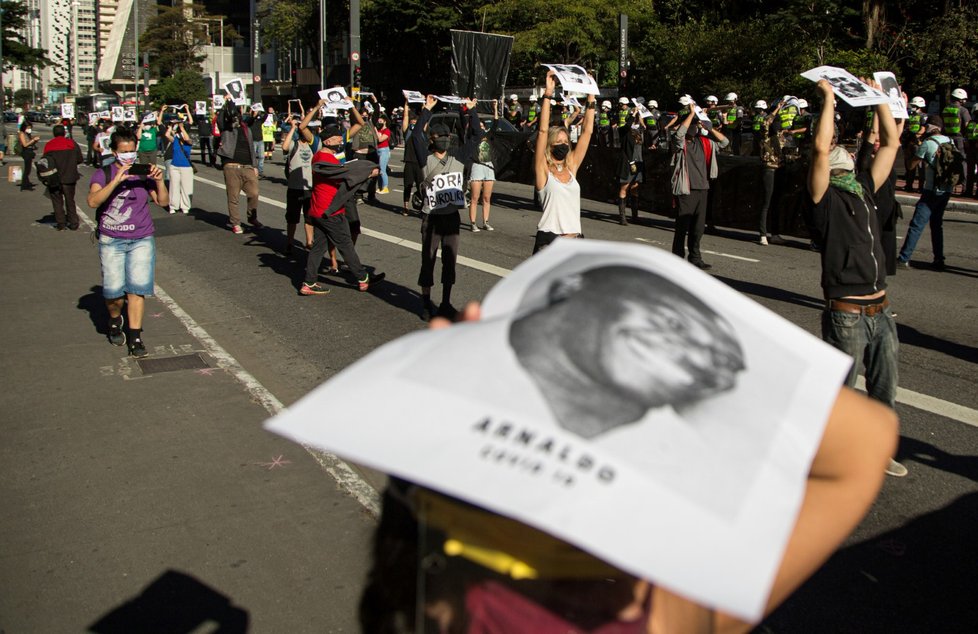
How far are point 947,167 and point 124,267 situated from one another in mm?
Answer: 9858

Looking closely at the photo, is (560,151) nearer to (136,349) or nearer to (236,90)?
(136,349)

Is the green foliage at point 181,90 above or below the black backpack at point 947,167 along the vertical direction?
above

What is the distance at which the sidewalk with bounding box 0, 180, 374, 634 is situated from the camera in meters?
4.09

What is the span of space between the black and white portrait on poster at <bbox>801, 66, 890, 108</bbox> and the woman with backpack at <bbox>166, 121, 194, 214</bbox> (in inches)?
594

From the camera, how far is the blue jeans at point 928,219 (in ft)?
40.2

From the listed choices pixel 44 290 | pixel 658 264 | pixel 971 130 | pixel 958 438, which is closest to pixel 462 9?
pixel 971 130

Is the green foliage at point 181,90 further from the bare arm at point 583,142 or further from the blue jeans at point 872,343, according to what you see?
the blue jeans at point 872,343

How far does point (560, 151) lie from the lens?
27.3ft

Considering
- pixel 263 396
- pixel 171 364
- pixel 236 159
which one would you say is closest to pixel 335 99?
pixel 236 159

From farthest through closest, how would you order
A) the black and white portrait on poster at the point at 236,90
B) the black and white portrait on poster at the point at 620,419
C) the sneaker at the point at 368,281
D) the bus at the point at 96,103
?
the bus at the point at 96,103 < the black and white portrait on poster at the point at 236,90 < the sneaker at the point at 368,281 < the black and white portrait on poster at the point at 620,419

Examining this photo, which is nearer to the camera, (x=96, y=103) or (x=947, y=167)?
(x=947, y=167)

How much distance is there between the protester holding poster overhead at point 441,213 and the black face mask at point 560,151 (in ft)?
5.04

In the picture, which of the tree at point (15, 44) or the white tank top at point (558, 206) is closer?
Result: the white tank top at point (558, 206)

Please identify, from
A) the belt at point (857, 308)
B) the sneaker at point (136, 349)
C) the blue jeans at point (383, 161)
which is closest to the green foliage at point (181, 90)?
the blue jeans at point (383, 161)
